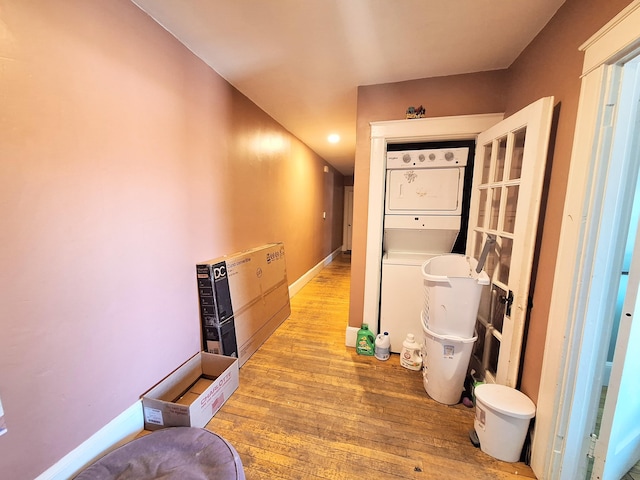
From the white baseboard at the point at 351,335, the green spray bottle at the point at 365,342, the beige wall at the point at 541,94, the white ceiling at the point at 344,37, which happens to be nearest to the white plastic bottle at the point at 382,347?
the green spray bottle at the point at 365,342

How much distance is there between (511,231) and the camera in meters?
1.52

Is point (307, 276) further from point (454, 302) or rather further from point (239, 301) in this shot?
point (454, 302)

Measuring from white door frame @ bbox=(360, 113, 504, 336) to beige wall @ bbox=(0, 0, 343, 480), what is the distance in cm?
127

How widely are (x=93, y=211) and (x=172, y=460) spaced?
3.91 feet

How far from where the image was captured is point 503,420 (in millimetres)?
1247

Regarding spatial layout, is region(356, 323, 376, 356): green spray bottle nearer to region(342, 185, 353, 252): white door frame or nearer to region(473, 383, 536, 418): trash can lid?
region(473, 383, 536, 418): trash can lid

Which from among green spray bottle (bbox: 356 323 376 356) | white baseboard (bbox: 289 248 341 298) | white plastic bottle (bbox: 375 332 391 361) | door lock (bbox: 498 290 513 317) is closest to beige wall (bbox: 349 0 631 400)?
door lock (bbox: 498 290 513 317)

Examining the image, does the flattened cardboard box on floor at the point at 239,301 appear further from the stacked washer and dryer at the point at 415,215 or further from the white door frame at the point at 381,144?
the stacked washer and dryer at the point at 415,215

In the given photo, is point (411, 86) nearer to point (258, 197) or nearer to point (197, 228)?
point (258, 197)

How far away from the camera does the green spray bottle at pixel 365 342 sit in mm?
2193

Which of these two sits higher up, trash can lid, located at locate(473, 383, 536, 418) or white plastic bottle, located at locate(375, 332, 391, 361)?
trash can lid, located at locate(473, 383, 536, 418)

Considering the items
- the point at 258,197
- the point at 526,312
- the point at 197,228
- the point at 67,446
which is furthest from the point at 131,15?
the point at 526,312

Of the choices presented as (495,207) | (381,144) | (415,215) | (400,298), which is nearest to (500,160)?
(495,207)

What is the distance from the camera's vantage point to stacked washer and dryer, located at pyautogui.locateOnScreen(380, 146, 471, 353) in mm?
2066
